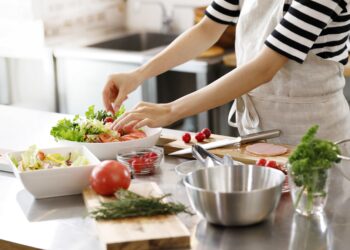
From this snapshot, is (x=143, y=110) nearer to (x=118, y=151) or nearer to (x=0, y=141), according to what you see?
(x=118, y=151)

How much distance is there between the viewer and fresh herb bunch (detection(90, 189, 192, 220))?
168cm

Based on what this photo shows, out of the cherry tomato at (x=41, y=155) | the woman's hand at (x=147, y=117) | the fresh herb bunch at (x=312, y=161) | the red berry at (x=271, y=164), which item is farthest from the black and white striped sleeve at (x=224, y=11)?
the fresh herb bunch at (x=312, y=161)

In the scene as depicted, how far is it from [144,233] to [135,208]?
0.35 feet

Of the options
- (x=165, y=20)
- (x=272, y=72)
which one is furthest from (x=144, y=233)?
(x=165, y=20)

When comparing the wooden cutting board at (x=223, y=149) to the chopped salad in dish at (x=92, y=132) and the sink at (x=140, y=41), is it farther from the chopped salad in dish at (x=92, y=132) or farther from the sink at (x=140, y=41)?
the sink at (x=140, y=41)

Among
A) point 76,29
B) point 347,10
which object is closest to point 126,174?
point 347,10

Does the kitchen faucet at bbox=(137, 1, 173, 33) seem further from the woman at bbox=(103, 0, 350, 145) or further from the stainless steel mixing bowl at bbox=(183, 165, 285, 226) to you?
the stainless steel mixing bowl at bbox=(183, 165, 285, 226)

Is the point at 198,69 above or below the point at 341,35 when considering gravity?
below

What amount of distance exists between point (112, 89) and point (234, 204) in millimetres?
935

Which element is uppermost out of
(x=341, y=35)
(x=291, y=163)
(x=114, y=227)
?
(x=341, y=35)

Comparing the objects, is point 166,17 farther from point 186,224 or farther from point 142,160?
point 186,224

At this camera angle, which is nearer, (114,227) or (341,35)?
(114,227)

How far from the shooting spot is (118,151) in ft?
7.01

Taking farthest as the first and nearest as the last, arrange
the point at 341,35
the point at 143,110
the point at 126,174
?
1. the point at 341,35
2. the point at 143,110
3. the point at 126,174
